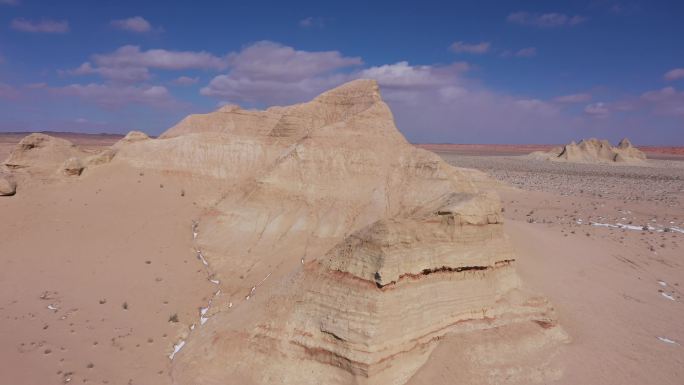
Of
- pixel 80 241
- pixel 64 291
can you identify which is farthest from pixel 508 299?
pixel 80 241

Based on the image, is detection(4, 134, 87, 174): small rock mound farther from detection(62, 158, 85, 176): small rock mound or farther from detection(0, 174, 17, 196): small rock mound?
detection(0, 174, 17, 196): small rock mound

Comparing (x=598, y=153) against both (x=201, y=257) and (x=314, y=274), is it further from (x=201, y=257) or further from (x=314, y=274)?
(x=314, y=274)

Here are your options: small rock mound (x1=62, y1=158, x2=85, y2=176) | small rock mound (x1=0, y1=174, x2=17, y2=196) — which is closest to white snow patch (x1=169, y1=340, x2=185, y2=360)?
small rock mound (x1=0, y1=174, x2=17, y2=196)

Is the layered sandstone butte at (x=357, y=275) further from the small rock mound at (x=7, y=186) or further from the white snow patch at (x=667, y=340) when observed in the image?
the small rock mound at (x=7, y=186)

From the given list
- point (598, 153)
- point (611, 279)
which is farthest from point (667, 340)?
point (598, 153)

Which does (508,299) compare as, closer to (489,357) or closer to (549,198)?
(489,357)
